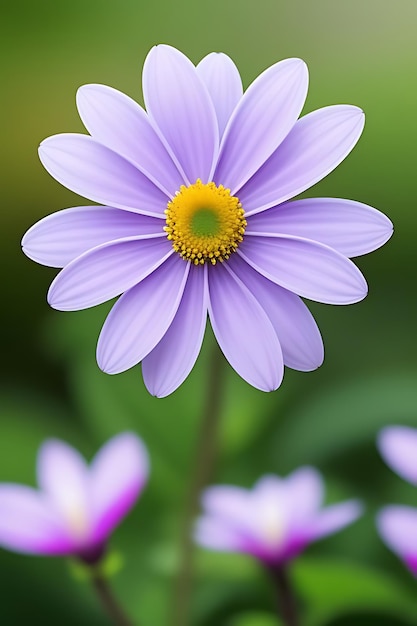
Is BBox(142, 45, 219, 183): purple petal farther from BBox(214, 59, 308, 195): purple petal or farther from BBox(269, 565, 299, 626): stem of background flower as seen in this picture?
BBox(269, 565, 299, 626): stem of background flower

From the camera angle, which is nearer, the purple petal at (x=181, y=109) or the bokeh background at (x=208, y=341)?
the purple petal at (x=181, y=109)

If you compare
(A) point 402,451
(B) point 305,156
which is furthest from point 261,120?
(A) point 402,451

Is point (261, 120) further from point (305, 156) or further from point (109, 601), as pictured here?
point (109, 601)

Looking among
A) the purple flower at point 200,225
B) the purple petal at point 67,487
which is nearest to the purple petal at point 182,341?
the purple flower at point 200,225

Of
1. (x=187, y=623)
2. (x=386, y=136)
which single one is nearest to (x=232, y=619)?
(x=187, y=623)

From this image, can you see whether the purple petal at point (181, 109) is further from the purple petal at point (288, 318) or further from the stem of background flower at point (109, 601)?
the stem of background flower at point (109, 601)
